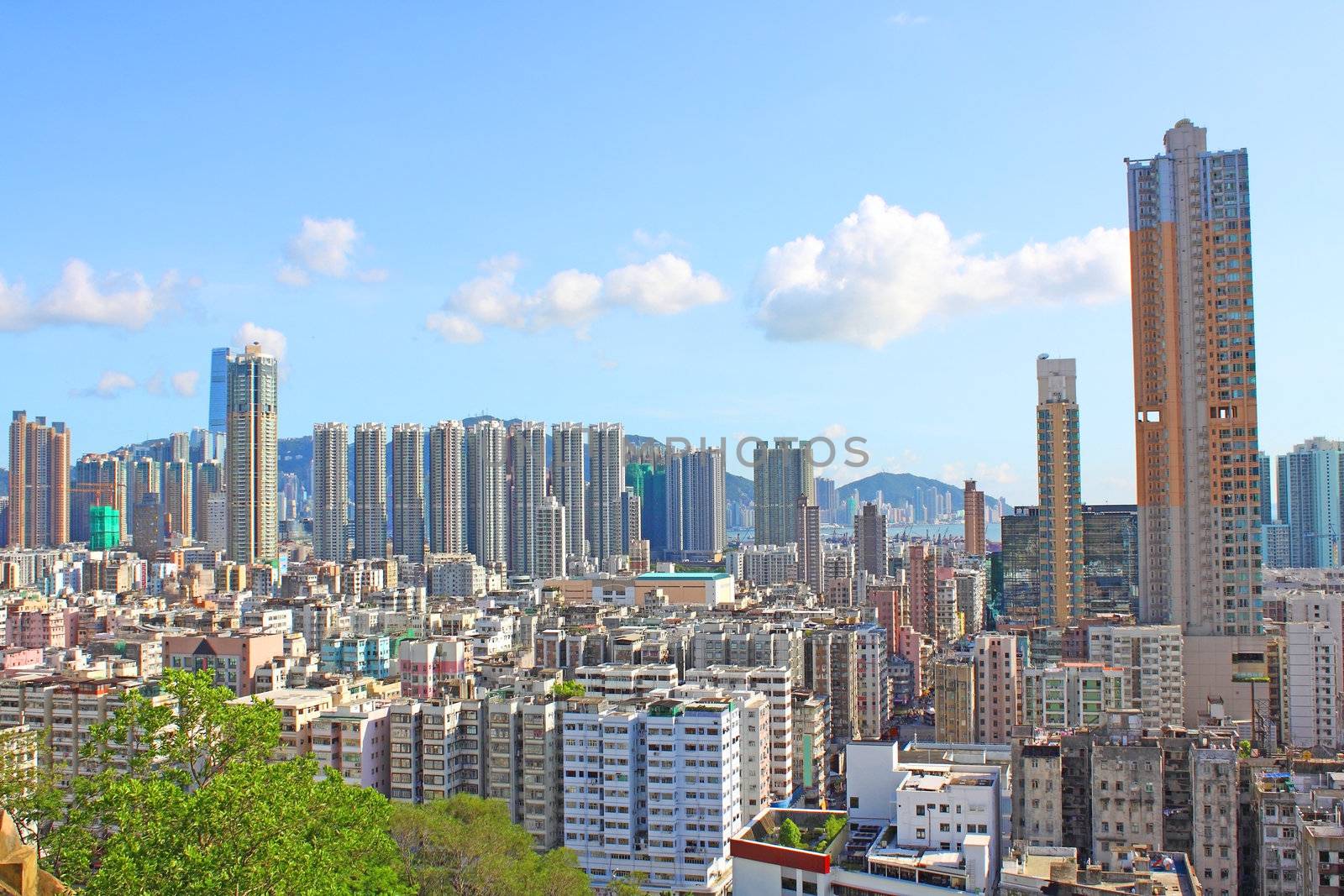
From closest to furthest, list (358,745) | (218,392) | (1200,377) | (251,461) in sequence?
1. (358,745)
2. (1200,377)
3. (251,461)
4. (218,392)

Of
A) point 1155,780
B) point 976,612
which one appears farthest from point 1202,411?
point 976,612

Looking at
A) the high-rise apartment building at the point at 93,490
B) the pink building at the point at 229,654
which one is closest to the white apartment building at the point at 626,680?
the pink building at the point at 229,654

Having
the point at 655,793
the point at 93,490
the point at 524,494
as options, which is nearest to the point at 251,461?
the point at 524,494

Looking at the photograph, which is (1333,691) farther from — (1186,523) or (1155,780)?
(1155,780)

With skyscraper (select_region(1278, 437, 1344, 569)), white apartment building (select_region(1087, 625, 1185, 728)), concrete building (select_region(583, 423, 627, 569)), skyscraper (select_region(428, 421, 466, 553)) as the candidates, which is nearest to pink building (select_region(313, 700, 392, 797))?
Answer: white apartment building (select_region(1087, 625, 1185, 728))

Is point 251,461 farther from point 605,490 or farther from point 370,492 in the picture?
point 605,490

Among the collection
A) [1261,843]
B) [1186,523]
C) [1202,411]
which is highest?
[1202,411]

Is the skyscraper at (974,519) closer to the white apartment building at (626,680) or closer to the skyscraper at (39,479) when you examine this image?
the white apartment building at (626,680)

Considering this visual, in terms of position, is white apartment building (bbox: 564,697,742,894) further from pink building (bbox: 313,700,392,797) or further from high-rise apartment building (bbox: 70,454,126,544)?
high-rise apartment building (bbox: 70,454,126,544)

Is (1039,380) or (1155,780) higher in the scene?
(1039,380)
